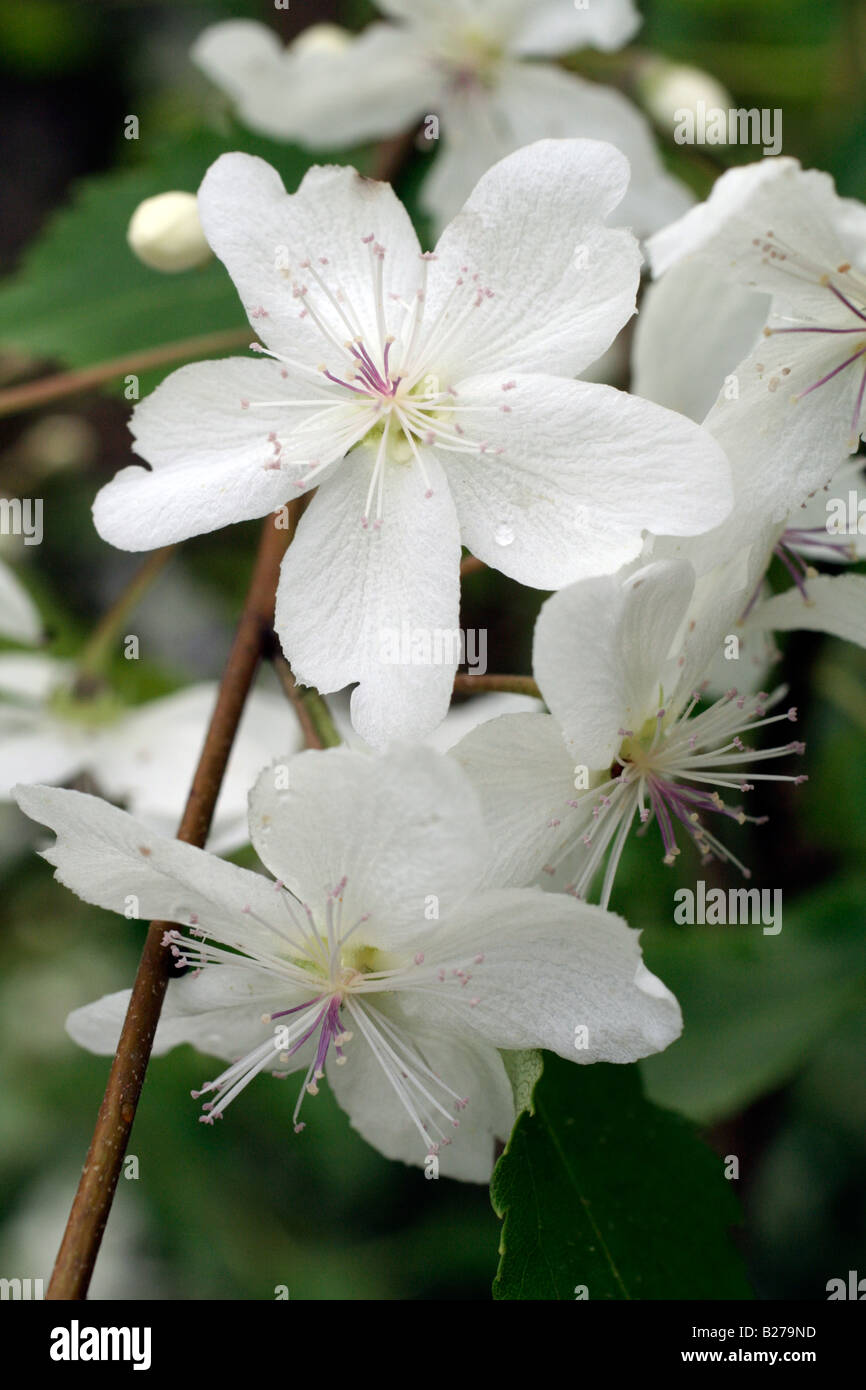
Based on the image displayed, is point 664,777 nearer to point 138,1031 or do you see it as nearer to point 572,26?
point 138,1031

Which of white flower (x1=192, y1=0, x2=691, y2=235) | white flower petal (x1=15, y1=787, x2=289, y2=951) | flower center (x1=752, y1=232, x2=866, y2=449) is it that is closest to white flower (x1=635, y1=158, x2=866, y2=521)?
flower center (x1=752, y1=232, x2=866, y2=449)

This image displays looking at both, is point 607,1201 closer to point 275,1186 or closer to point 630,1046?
point 630,1046

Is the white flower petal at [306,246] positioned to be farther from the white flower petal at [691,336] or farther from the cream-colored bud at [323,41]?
the cream-colored bud at [323,41]

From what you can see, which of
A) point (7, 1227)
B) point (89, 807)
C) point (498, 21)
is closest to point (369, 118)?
point (498, 21)

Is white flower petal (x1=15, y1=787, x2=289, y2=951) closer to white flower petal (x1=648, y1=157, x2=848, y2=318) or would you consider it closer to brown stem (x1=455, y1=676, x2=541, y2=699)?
brown stem (x1=455, y1=676, x2=541, y2=699)

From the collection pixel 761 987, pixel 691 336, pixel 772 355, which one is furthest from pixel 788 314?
pixel 761 987

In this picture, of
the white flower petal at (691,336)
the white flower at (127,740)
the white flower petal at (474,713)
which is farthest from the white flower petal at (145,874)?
the white flower petal at (691,336)
